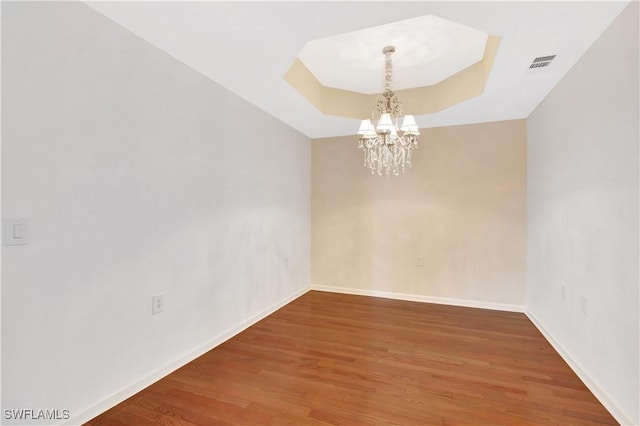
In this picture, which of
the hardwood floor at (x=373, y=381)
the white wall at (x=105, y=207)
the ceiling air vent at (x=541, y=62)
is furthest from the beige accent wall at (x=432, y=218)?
the white wall at (x=105, y=207)

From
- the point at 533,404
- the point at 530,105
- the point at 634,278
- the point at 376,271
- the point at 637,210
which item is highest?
the point at 530,105

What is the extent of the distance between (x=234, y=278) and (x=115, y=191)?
138 cm

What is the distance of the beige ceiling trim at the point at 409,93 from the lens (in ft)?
8.99

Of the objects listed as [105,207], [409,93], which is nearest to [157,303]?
[105,207]

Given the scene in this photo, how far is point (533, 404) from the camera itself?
1830 millimetres

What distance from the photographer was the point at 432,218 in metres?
3.90

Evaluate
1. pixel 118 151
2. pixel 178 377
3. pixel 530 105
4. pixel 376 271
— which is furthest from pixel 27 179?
pixel 530 105

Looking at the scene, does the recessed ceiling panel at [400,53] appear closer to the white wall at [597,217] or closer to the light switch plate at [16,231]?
the white wall at [597,217]

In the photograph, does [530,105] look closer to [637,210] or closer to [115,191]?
[637,210]

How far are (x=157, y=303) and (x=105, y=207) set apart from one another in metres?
0.76

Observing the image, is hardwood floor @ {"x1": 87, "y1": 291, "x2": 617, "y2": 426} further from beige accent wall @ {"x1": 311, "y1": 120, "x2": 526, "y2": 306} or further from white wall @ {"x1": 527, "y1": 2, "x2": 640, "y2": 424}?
beige accent wall @ {"x1": 311, "y1": 120, "x2": 526, "y2": 306}

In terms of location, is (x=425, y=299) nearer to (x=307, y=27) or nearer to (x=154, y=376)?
(x=154, y=376)

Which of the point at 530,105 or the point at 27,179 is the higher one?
the point at 530,105

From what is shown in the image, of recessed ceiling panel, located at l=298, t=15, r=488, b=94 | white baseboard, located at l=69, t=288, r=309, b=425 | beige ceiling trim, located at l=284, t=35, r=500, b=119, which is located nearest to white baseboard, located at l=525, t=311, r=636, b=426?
beige ceiling trim, located at l=284, t=35, r=500, b=119
